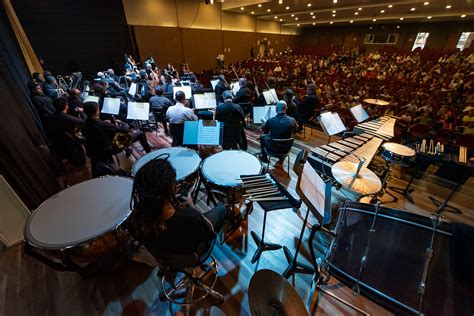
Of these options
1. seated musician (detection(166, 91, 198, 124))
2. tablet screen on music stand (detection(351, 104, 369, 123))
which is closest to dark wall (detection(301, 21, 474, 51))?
tablet screen on music stand (detection(351, 104, 369, 123))

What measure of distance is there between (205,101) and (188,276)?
4303mm

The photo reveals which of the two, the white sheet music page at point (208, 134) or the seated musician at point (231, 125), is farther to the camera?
the seated musician at point (231, 125)

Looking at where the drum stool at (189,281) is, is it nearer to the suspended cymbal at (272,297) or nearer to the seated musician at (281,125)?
the suspended cymbal at (272,297)

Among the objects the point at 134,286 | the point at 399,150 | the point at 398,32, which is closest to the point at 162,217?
the point at 134,286

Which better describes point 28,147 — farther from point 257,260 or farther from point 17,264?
point 257,260

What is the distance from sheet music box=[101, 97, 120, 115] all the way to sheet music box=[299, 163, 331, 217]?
4.49 metres

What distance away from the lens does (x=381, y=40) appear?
60.9 feet

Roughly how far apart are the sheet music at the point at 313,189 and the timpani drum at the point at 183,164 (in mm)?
1288

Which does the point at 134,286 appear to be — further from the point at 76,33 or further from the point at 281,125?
the point at 76,33

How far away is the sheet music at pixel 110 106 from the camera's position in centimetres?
441

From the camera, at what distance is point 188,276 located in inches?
71.5

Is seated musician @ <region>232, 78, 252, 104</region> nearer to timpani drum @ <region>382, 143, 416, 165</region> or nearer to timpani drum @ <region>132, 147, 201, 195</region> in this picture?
timpani drum @ <region>132, 147, 201, 195</region>

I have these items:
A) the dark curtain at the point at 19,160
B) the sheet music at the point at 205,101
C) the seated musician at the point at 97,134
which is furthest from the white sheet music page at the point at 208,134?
the sheet music at the point at 205,101

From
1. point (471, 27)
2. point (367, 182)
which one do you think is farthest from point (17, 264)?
point (471, 27)
